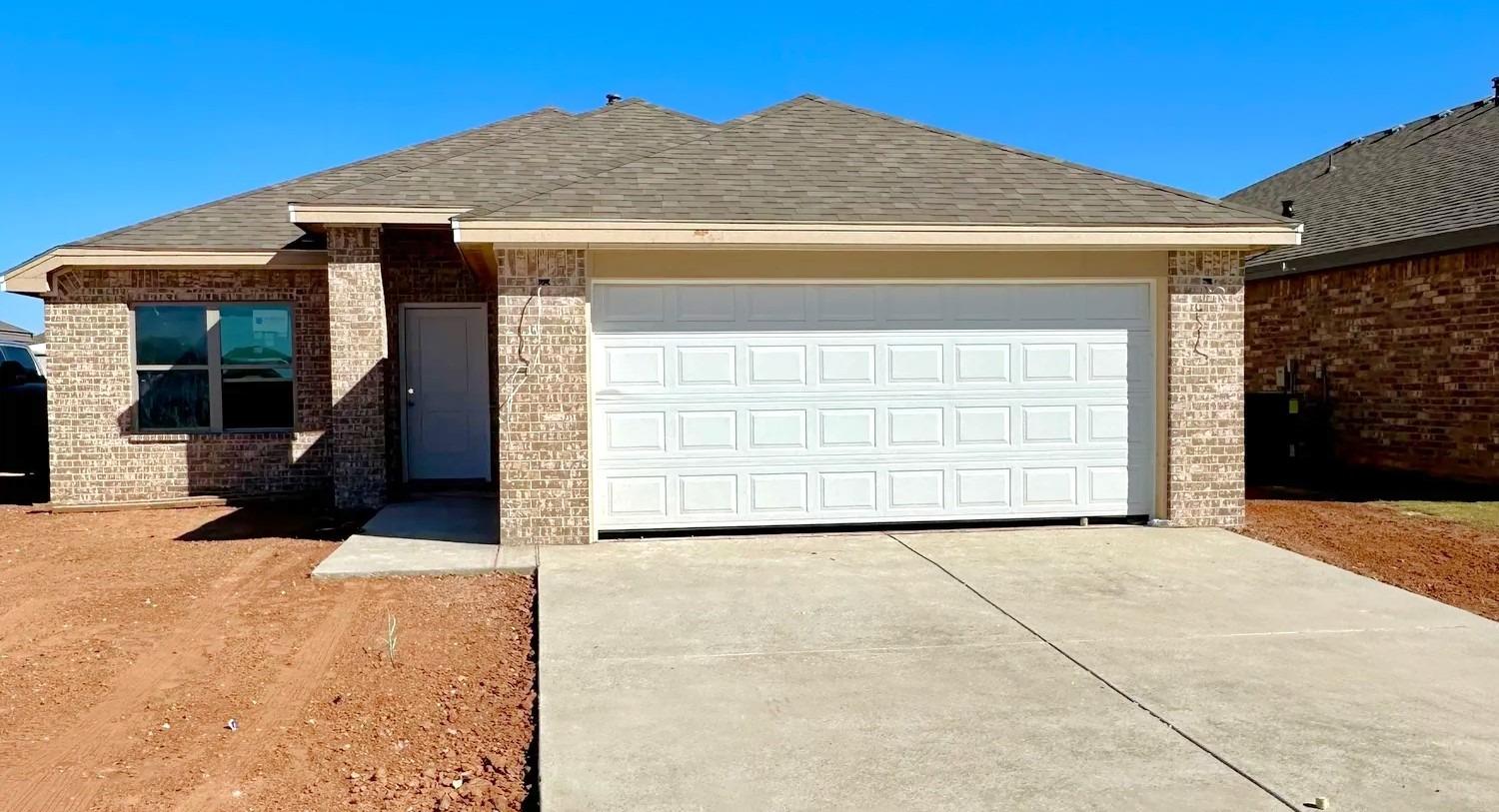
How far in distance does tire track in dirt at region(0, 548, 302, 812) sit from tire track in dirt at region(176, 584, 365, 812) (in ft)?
1.51

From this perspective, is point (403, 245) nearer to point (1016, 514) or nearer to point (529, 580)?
point (529, 580)

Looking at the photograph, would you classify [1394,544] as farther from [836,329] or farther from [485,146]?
[485,146]

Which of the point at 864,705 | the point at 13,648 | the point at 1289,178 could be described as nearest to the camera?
the point at 864,705

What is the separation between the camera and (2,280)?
39.4ft

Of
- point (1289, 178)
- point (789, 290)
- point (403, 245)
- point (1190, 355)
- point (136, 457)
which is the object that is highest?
point (1289, 178)

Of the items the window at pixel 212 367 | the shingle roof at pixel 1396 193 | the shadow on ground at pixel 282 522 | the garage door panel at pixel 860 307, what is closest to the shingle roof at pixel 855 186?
the garage door panel at pixel 860 307

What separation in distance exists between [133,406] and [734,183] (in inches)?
326

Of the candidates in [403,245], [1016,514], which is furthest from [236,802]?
[403,245]

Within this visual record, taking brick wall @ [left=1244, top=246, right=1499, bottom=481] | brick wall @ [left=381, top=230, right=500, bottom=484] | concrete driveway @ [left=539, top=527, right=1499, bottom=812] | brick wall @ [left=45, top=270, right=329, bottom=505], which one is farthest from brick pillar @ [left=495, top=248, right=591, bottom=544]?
brick wall @ [left=1244, top=246, right=1499, bottom=481]

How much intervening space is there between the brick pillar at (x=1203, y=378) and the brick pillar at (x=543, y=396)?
18.0 ft

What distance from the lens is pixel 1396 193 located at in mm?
15812

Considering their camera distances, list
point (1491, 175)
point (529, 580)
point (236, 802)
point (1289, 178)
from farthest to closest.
A: point (1289, 178), point (1491, 175), point (529, 580), point (236, 802)

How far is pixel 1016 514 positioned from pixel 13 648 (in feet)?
25.9

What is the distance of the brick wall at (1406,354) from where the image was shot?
1267 centimetres
